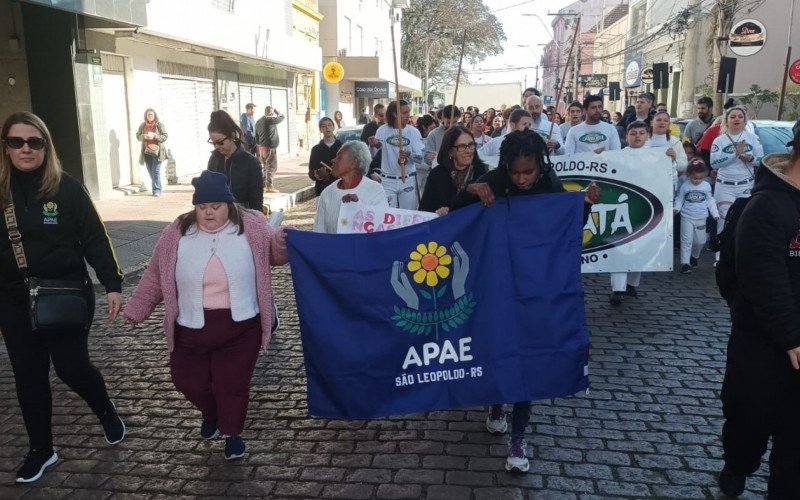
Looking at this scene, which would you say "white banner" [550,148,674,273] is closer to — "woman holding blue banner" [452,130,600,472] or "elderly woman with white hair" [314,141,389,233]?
"elderly woman with white hair" [314,141,389,233]

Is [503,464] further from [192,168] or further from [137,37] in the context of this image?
[192,168]

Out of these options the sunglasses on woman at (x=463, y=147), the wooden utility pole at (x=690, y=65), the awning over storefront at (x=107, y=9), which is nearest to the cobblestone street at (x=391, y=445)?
the sunglasses on woman at (x=463, y=147)

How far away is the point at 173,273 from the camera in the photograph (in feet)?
13.2

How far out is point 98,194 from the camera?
14.5 meters

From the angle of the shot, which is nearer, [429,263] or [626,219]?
[429,263]

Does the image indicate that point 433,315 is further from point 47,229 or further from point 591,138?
point 591,138

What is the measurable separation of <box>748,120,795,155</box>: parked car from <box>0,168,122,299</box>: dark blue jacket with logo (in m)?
9.74

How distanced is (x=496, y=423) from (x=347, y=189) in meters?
2.05

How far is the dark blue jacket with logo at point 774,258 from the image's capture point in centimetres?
319

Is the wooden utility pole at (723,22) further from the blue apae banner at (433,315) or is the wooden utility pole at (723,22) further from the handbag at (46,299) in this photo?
the handbag at (46,299)

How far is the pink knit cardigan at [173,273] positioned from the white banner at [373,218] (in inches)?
29.4

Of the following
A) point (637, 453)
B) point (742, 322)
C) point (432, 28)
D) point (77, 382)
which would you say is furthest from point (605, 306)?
point (432, 28)

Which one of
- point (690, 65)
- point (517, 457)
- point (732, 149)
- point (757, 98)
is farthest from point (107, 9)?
point (690, 65)

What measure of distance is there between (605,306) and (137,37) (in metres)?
12.1
